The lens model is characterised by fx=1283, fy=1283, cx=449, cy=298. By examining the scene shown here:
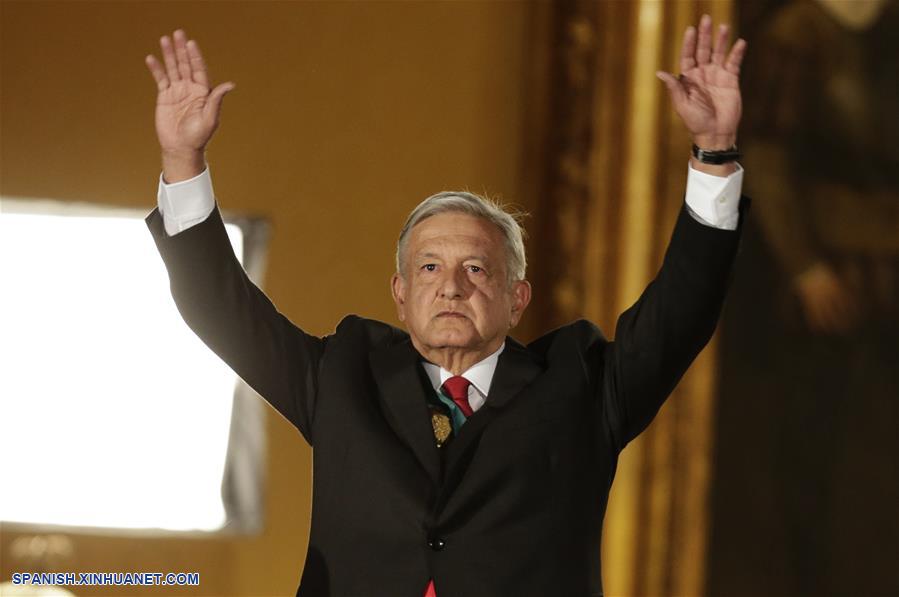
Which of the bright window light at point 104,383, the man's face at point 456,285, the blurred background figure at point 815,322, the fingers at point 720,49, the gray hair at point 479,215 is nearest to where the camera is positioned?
the fingers at point 720,49

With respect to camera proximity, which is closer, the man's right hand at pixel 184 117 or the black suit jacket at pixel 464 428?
the black suit jacket at pixel 464 428

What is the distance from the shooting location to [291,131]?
427 cm

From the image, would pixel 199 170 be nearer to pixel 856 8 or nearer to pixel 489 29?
pixel 489 29

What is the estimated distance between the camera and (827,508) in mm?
4195

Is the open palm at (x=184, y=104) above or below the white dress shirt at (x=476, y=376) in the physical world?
above

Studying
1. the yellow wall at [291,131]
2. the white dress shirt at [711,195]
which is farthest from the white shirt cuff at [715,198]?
the yellow wall at [291,131]

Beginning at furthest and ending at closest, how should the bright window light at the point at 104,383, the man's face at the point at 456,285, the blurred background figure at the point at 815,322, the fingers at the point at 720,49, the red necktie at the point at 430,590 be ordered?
1. the blurred background figure at the point at 815,322
2. the bright window light at the point at 104,383
3. the man's face at the point at 456,285
4. the fingers at the point at 720,49
5. the red necktie at the point at 430,590

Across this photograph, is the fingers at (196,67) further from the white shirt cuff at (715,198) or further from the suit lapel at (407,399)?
the white shirt cuff at (715,198)

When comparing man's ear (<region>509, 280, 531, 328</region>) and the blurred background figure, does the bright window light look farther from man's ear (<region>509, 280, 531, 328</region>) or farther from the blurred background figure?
man's ear (<region>509, 280, 531, 328</region>)

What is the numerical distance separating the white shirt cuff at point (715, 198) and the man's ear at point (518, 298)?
400 millimetres

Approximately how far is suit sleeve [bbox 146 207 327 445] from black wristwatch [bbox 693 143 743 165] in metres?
0.72

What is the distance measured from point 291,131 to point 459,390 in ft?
7.46

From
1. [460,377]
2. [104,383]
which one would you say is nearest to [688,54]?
[460,377]

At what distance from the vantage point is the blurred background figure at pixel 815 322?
4195 millimetres
